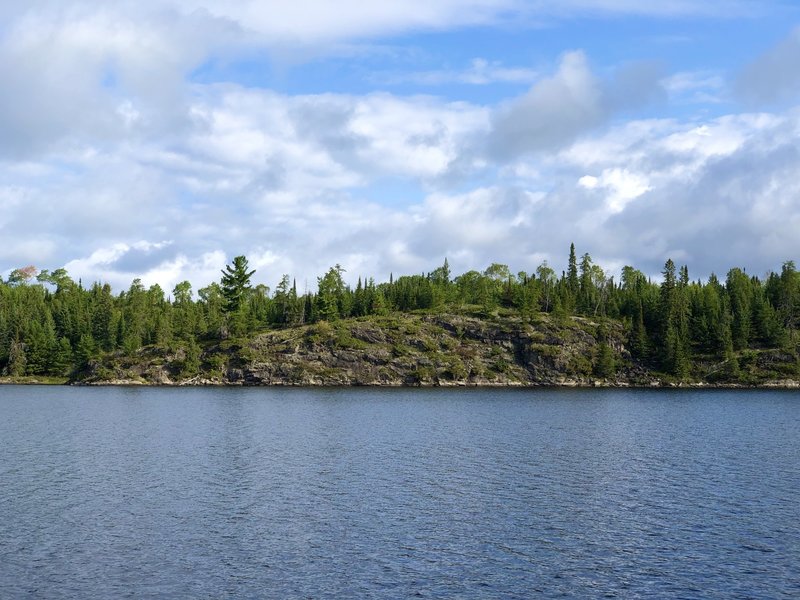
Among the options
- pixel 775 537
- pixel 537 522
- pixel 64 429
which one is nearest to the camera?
pixel 775 537

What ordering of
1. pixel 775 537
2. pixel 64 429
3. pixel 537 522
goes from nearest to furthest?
pixel 775 537, pixel 537 522, pixel 64 429

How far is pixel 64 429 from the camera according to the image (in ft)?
315

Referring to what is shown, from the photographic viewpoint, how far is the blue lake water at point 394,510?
125 feet

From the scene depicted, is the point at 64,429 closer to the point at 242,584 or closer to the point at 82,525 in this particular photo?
the point at 82,525

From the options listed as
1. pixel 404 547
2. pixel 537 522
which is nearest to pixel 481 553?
pixel 404 547

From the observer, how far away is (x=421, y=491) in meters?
A: 59.7

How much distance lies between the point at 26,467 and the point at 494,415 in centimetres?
7813

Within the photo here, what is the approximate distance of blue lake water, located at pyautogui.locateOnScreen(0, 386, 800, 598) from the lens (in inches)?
1506

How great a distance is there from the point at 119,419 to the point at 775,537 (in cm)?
9499

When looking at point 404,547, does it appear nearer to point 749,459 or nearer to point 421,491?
point 421,491

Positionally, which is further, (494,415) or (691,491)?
(494,415)

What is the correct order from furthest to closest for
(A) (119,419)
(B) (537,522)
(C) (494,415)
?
(C) (494,415), (A) (119,419), (B) (537,522)

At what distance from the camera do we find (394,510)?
2090 inches

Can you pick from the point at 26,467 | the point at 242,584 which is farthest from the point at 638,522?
the point at 26,467
